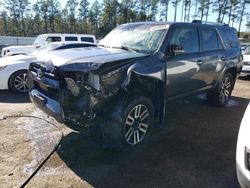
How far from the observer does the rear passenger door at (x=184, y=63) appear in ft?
15.3

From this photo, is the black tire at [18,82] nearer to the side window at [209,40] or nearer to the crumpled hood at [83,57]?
the crumpled hood at [83,57]

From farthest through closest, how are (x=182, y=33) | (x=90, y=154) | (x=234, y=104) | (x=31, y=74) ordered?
(x=234, y=104)
(x=182, y=33)
(x=31, y=74)
(x=90, y=154)

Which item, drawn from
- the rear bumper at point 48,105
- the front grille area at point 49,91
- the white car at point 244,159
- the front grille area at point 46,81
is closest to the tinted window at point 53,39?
the front grille area at point 46,81

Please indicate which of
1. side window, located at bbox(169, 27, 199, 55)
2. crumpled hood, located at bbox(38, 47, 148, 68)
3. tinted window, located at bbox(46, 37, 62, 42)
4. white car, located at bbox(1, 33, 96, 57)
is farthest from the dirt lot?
tinted window, located at bbox(46, 37, 62, 42)

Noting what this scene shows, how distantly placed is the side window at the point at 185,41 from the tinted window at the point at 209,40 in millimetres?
274

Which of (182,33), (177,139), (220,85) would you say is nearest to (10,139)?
(177,139)

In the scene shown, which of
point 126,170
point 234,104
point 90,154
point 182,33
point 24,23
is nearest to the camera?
point 126,170

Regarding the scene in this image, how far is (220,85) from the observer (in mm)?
Result: 6465

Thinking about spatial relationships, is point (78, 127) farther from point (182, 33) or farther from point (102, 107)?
point (182, 33)

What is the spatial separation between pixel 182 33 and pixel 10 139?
3.44 m

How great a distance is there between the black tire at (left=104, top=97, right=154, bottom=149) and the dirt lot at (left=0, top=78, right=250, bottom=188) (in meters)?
0.19

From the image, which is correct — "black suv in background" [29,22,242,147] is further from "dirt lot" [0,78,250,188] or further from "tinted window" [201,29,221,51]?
"dirt lot" [0,78,250,188]

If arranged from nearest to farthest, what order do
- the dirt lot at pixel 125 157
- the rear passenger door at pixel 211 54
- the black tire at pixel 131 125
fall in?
the dirt lot at pixel 125 157, the black tire at pixel 131 125, the rear passenger door at pixel 211 54

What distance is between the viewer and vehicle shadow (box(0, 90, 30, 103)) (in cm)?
684
